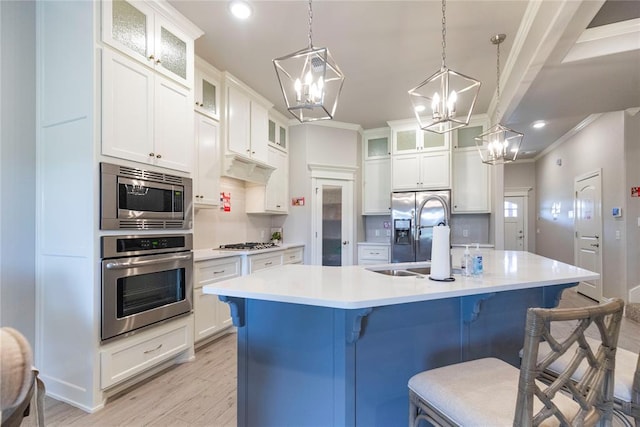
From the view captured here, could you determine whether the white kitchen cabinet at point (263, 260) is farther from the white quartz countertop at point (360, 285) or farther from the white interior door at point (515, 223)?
the white interior door at point (515, 223)

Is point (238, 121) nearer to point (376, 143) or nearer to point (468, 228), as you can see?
point (376, 143)

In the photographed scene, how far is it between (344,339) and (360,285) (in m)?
0.25

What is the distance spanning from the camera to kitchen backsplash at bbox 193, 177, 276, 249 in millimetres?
3479

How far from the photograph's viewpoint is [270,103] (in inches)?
162

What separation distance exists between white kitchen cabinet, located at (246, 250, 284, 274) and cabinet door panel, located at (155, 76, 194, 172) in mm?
1273

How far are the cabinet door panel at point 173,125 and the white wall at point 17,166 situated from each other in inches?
32.8

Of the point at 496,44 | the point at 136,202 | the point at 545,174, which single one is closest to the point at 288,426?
the point at 136,202

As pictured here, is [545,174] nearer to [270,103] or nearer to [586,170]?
[586,170]

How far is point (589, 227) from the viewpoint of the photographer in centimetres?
468

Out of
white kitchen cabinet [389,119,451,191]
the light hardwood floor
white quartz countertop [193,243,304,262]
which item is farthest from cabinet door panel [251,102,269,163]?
the light hardwood floor

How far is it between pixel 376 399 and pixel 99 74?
2499mm

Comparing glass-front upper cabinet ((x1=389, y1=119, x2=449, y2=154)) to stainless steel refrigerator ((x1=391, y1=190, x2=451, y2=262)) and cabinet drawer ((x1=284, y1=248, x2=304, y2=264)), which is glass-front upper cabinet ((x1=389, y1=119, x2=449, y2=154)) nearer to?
stainless steel refrigerator ((x1=391, y1=190, x2=451, y2=262))

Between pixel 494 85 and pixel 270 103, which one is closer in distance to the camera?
pixel 494 85

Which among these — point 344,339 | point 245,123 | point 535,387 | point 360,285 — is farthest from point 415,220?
point 535,387
